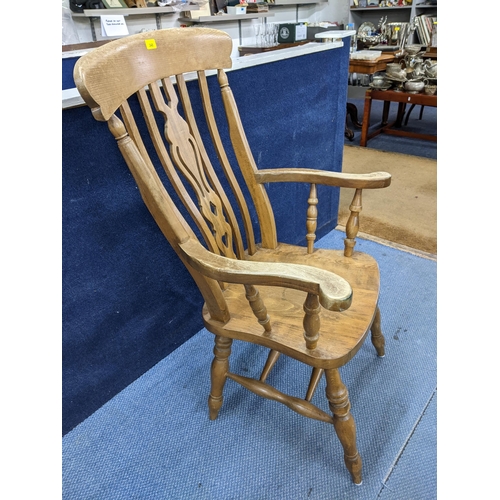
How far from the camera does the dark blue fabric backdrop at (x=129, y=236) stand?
3.27 feet

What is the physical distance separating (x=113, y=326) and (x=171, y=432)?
38cm

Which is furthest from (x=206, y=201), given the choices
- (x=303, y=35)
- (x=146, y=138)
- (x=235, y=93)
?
(x=303, y=35)

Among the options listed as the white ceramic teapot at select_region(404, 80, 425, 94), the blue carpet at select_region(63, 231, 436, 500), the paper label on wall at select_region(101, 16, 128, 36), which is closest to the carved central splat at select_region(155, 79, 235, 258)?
the blue carpet at select_region(63, 231, 436, 500)

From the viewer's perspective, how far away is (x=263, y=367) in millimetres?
1374

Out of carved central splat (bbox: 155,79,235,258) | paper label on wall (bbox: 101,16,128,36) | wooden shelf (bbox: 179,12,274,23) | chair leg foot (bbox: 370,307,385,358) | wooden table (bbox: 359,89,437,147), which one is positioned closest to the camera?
carved central splat (bbox: 155,79,235,258)

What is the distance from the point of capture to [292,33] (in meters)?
3.89

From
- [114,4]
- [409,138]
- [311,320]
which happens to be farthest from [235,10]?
[311,320]

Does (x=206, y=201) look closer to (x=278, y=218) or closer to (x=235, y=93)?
(x=235, y=93)

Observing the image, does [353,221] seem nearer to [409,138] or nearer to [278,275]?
[278,275]

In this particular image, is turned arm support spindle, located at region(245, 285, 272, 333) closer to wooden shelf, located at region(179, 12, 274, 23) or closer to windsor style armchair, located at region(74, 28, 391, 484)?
windsor style armchair, located at region(74, 28, 391, 484)

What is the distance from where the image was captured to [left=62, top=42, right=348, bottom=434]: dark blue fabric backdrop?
39.2 inches

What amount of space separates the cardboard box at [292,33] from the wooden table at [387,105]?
43.7 inches

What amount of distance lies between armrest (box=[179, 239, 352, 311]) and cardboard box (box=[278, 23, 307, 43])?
3.75m

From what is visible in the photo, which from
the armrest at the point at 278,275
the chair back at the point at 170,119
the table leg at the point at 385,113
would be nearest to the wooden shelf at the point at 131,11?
the table leg at the point at 385,113
